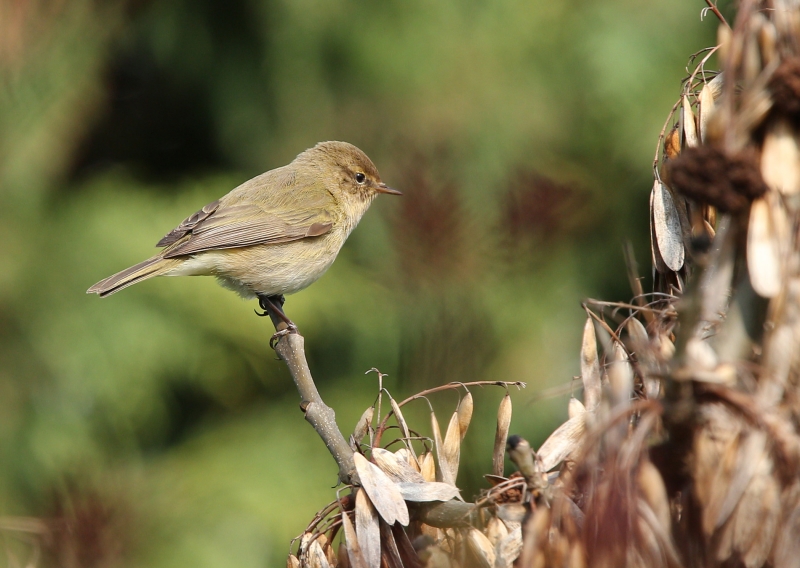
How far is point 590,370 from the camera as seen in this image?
1.46 meters

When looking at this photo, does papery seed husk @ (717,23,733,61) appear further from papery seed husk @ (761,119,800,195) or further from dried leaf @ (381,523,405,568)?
dried leaf @ (381,523,405,568)

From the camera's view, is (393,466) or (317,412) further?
(317,412)

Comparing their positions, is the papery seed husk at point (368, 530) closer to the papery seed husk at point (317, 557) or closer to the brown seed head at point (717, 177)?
the papery seed husk at point (317, 557)

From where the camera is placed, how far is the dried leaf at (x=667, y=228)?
146cm

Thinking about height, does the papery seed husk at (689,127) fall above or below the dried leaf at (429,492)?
above

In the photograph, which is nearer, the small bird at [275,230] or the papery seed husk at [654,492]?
the papery seed husk at [654,492]

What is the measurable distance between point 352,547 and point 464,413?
0.39 m

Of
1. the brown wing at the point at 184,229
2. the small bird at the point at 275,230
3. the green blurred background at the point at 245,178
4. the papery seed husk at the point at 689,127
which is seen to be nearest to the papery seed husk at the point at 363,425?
the papery seed husk at the point at 689,127

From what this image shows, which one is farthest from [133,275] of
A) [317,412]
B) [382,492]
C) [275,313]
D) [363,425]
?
[382,492]

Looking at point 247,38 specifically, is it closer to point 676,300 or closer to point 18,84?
point 18,84

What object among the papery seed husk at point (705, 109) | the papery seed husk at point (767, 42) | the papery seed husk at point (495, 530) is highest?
the papery seed husk at point (705, 109)

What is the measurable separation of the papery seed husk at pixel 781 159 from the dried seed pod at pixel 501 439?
0.62 m

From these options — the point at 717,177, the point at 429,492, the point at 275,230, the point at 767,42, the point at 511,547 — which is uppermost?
the point at 275,230

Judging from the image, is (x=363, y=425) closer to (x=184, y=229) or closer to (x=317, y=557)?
(x=317, y=557)
